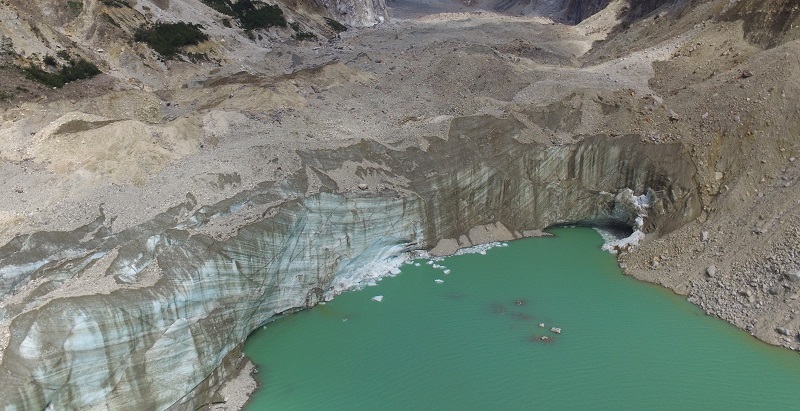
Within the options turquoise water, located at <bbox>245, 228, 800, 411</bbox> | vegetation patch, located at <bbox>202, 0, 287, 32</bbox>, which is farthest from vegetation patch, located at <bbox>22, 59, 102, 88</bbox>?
turquoise water, located at <bbox>245, 228, 800, 411</bbox>

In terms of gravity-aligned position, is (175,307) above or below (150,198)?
below

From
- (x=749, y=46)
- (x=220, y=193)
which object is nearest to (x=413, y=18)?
(x=749, y=46)

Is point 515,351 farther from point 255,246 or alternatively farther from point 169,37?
point 169,37

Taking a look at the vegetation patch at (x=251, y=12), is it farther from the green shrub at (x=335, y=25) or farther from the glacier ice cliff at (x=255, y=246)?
the glacier ice cliff at (x=255, y=246)

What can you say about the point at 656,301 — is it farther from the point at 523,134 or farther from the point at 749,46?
the point at 749,46

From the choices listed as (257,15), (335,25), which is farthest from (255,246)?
(335,25)

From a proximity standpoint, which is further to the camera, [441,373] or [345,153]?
[345,153]
